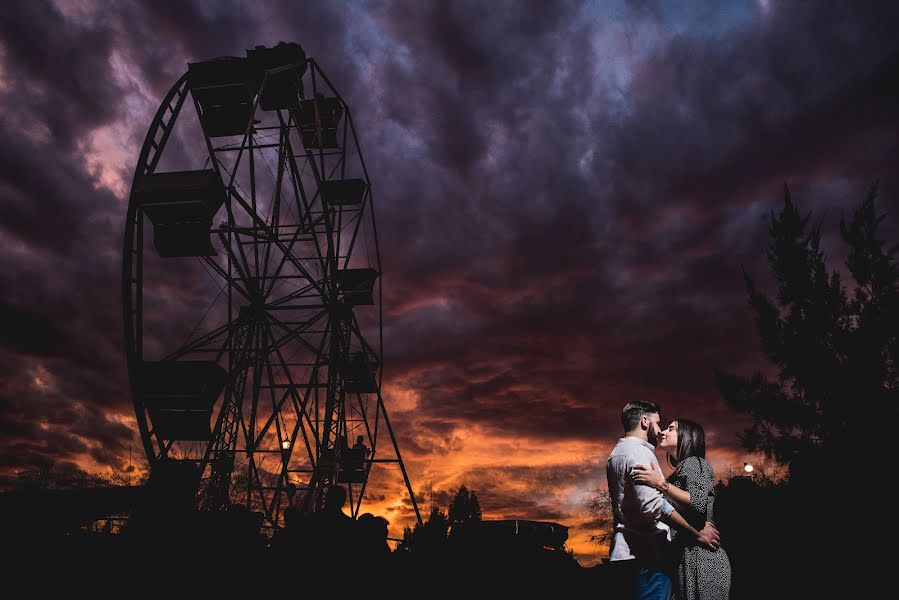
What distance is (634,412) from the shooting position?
3883 mm

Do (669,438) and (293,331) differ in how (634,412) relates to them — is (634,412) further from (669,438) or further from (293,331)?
(293,331)

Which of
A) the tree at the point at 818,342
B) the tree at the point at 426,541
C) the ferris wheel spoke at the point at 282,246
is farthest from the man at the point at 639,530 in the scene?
the tree at the point at 818,342

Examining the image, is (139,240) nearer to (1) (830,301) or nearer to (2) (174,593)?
(2) (174,593)

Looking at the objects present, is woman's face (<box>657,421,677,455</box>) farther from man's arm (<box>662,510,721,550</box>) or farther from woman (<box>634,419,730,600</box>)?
man's arm (<box>662,510,721,550</box>)

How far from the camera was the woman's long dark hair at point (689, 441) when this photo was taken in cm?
397

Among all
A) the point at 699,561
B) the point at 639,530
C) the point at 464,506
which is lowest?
the point at 699,561

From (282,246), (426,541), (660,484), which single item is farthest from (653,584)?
(282,246)

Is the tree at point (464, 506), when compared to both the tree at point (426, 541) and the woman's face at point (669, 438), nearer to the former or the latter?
the tree at point (426, 541)

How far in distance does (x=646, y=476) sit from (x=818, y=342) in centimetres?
2834

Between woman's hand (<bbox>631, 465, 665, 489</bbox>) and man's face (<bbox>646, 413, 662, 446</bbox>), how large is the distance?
0.42 metres

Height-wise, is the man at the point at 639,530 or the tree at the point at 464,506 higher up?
the tree at the point at 464,506

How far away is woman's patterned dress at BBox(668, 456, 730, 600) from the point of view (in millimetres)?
3629

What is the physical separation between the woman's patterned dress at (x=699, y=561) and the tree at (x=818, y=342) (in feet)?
76.8

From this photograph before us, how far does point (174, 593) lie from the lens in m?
4.85
